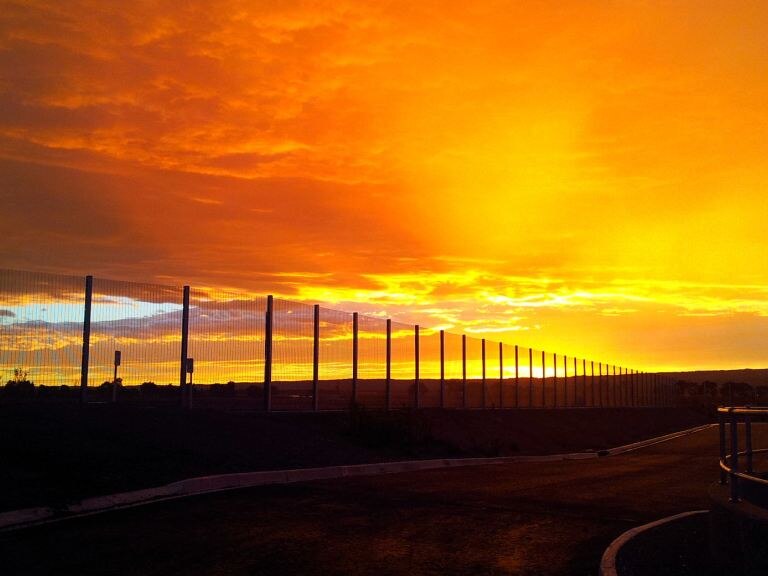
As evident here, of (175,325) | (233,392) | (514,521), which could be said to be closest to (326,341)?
(233,392)

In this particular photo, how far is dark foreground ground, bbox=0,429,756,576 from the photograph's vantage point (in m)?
8.35

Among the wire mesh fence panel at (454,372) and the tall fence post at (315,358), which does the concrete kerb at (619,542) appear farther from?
the wire mesh fence panel at (454,372)

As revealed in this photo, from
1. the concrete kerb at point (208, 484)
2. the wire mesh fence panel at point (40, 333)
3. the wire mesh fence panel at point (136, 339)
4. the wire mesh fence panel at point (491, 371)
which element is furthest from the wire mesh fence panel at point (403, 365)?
the wire mesh fence panel at point (40, 333)

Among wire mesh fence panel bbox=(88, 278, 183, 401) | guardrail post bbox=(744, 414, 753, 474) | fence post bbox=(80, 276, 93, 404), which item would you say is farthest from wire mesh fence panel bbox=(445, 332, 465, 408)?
guardrail post bbox=(744, 414, 753, 474)

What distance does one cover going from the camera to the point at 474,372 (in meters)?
40.8

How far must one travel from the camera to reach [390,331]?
109 ft

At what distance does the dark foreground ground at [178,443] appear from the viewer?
1350cm

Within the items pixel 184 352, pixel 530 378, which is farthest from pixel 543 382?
pixel 184 352

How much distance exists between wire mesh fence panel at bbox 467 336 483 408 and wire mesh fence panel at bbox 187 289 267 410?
1685 cm

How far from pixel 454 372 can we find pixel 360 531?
28.2 m

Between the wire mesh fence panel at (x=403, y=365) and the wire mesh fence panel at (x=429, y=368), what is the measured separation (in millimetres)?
590

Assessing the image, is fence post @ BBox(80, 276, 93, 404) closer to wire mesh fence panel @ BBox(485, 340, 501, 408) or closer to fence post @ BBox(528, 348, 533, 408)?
wire mesh fence panel @ BBox(485, 340, 501, 408)

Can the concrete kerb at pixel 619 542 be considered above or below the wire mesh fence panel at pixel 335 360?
below

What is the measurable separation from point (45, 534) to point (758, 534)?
341 inches
